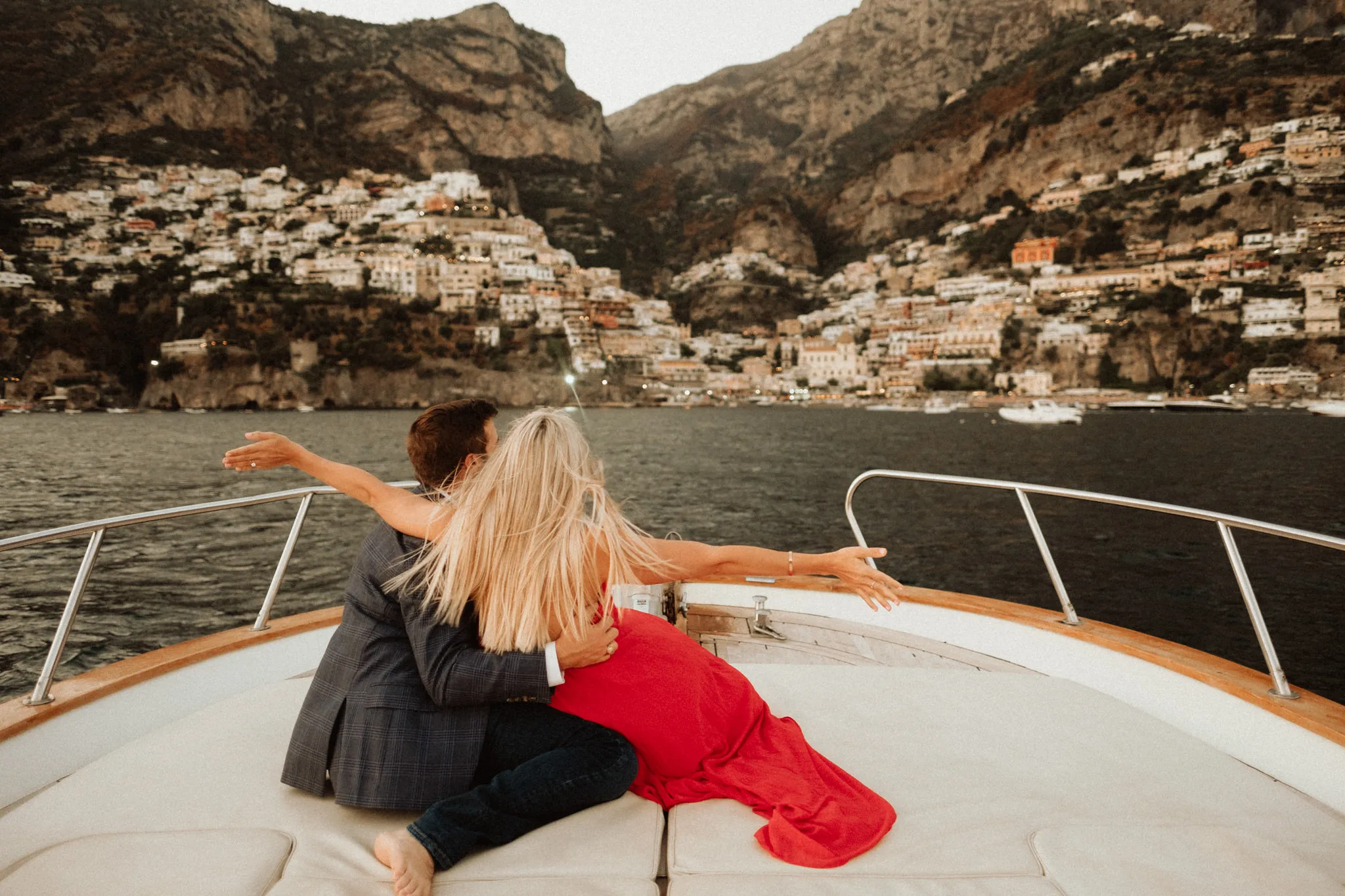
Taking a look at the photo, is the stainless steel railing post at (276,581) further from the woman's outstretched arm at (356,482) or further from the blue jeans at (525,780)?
the blue jeans at (525,780)

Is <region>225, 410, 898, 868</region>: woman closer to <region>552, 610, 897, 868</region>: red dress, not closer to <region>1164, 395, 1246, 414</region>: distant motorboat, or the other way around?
<region>552, 610, 897, 868</region>: red dress

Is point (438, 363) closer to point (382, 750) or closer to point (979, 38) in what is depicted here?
point (382, 750)

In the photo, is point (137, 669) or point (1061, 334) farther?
point (1061, 334)

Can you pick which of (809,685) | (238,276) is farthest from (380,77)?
(809,685)

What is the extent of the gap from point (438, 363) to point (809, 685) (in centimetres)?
6783

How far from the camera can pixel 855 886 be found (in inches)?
42.6

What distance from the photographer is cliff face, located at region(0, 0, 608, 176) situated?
84.7 m

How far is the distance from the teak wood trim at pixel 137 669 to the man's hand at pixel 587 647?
1.33 m

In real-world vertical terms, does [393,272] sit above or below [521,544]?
above

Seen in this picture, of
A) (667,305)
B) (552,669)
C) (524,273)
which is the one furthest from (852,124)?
(552,669)

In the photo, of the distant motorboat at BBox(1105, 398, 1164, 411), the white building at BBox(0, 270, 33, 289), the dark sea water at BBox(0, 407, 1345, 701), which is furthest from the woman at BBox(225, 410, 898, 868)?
the white building at BBox(0, 270, 33, 289)

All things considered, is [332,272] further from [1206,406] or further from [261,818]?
[1206,406]

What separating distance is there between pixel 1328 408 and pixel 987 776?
64281 mm

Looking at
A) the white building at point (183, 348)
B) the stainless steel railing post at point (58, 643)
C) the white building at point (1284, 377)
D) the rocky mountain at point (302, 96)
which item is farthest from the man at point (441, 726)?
the rocky mountain at point (302, 96)
